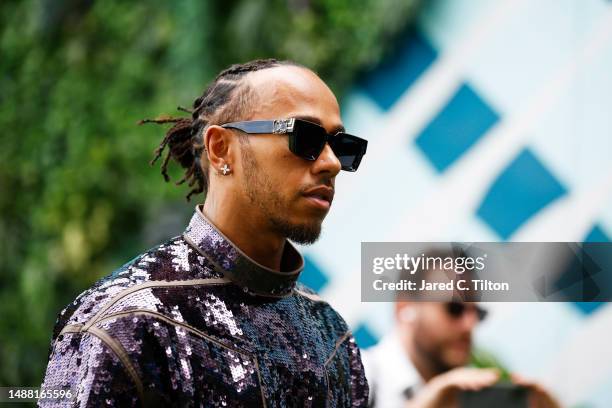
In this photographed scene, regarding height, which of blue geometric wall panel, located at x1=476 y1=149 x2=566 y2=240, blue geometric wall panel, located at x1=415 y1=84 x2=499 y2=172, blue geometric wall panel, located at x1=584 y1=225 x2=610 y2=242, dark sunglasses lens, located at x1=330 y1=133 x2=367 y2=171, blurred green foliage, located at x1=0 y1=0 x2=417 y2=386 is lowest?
dark sunglasses lens, located at x1=330 y1=133 x2=367 y2=171

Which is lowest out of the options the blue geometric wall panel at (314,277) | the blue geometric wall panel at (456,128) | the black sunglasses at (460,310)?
the black sunglasses at (460,310)

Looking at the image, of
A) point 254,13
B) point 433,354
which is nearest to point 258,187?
point 433,354

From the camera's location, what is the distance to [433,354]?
434cm

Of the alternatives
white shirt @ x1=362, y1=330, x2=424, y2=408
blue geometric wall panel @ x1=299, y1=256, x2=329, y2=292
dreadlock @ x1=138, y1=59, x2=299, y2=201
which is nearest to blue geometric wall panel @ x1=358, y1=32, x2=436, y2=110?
blue geometric wall panel @ x1=299, y1=256, x2=329, y2=292

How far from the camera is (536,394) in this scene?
4344 mm

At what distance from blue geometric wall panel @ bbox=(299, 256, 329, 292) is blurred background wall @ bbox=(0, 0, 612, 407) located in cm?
1

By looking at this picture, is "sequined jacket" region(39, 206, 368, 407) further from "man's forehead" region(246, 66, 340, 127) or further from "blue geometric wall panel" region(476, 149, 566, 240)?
"blue geometric wall panel" region(476, 149, 566, 240)

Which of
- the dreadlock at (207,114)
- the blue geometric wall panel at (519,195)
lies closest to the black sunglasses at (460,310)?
the blue geometric wall panel at (519,195)

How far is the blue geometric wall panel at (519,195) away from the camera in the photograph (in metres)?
4.39

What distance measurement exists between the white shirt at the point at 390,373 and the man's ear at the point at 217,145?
2.28m

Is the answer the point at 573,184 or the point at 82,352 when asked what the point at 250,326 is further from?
the point at 573,184

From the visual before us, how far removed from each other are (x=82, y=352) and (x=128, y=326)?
3.9 inches

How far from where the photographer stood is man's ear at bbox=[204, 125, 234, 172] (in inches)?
79.7

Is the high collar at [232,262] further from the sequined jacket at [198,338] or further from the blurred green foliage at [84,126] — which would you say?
the blurred green foliage at [84,126]
